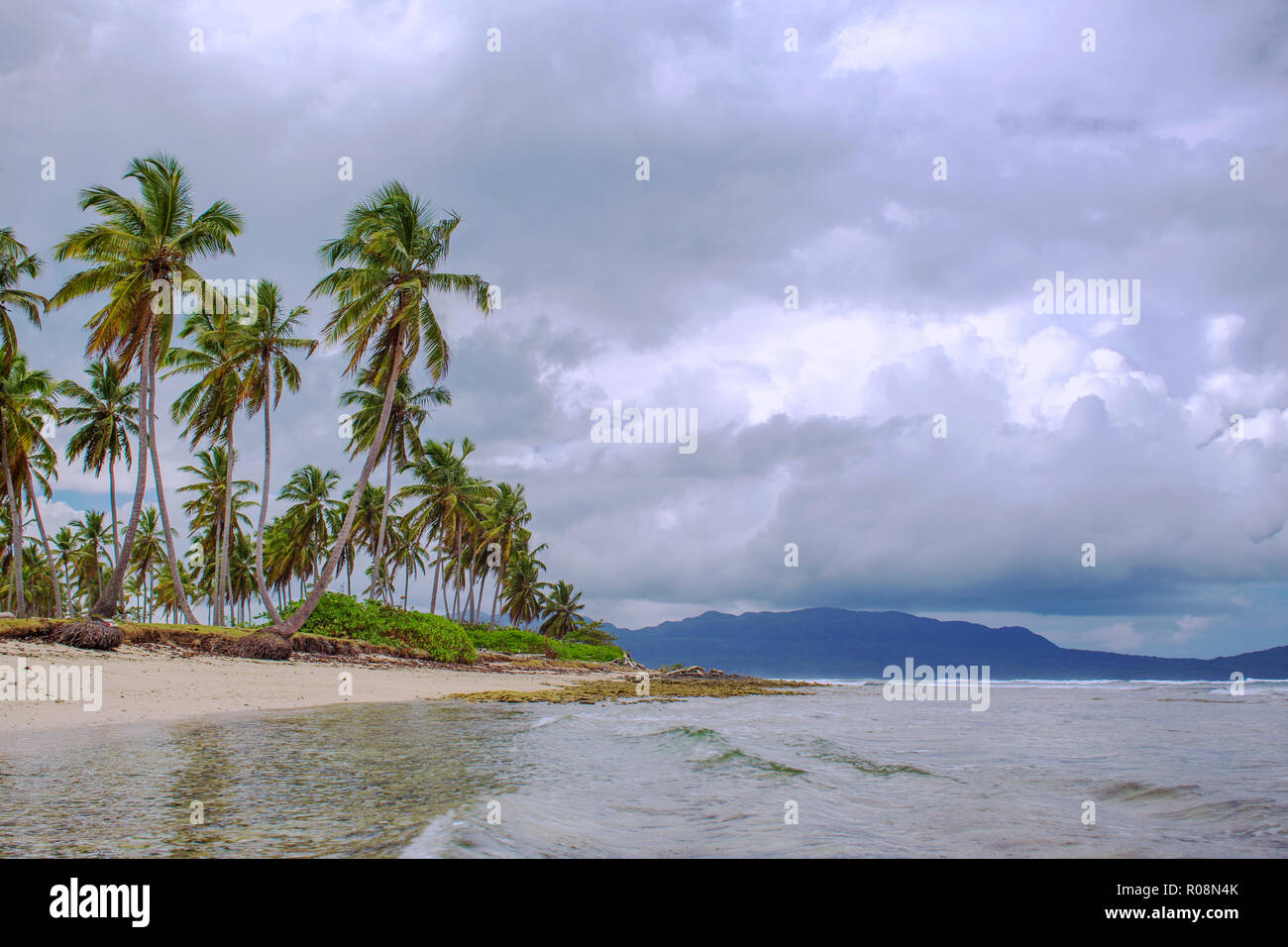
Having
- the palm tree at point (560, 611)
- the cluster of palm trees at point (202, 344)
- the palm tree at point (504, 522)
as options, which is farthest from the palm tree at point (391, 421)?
the palm tree at point (560, 611)

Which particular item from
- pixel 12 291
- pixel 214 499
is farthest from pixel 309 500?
pixel 12 291

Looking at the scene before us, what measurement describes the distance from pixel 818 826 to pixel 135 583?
286ft

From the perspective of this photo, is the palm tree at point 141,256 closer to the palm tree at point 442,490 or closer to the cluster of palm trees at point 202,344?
the cluster of palm trees at point 202,344

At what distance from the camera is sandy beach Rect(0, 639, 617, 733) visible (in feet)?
35.4

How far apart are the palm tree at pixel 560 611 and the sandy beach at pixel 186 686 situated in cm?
4977

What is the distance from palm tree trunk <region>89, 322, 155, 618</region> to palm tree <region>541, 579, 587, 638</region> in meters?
51.6

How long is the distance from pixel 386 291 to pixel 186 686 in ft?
49.6

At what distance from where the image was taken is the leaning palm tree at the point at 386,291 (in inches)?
966

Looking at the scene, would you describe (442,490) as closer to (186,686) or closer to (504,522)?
(504,522)

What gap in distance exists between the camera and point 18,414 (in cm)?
2902
